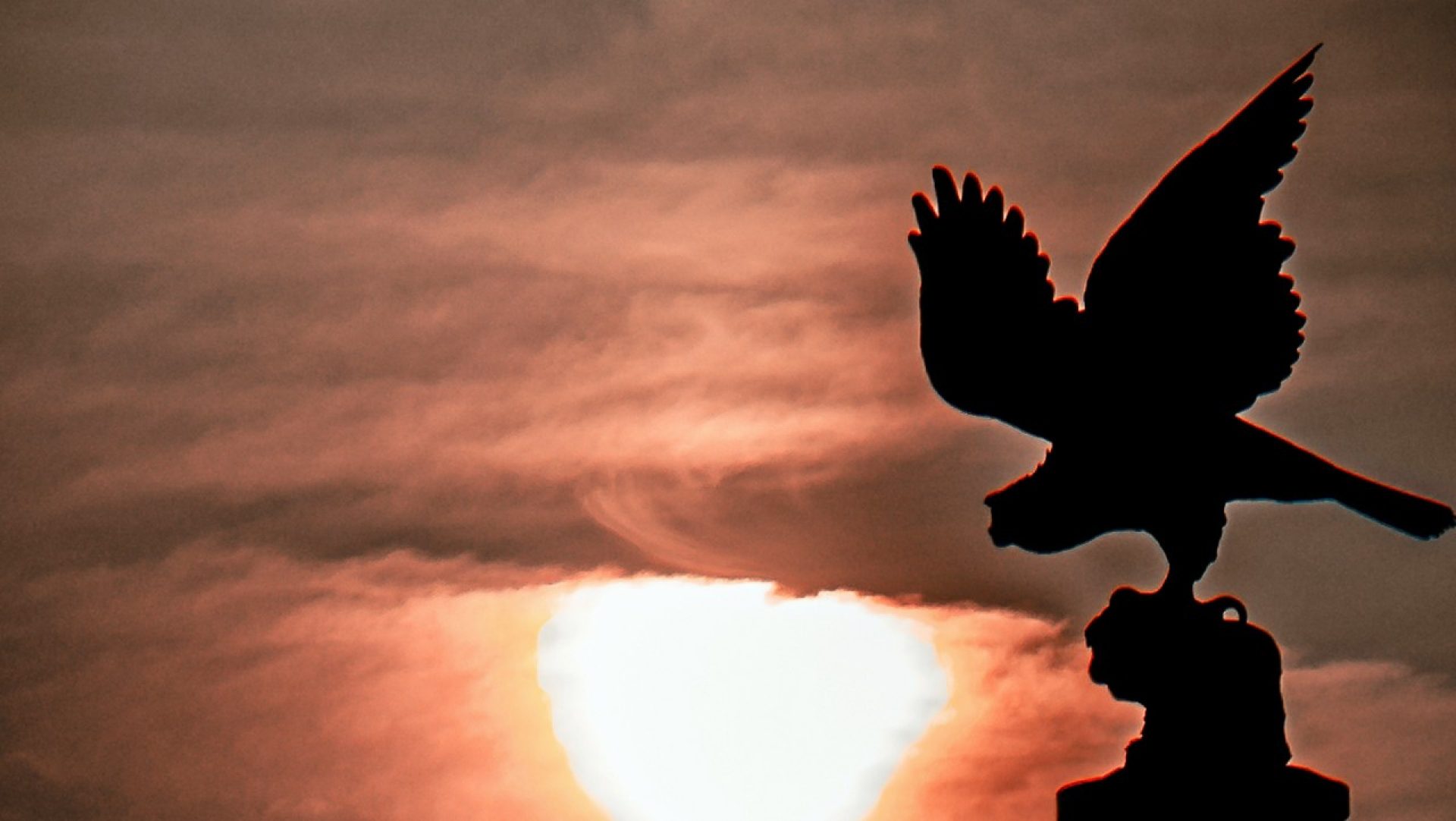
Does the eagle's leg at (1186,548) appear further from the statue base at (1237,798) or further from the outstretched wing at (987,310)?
the statue base at (1237,798)

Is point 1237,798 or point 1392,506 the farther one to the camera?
point 1392,506

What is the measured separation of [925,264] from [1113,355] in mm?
1066

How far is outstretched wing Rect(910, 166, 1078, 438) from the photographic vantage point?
28.9 feet

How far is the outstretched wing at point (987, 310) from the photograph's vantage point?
8.82 metres

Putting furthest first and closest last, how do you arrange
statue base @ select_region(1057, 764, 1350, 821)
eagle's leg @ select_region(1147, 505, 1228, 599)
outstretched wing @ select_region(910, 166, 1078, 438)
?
outstretched wing @ select_region(910, 166, 1078, 438)
eagle's leg @ select_region(1147, 505, 1228, 599)
statue base @ select_region(1057, 764, 1350, 821)

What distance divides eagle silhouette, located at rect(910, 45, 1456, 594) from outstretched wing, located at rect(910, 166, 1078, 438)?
0.01 meters

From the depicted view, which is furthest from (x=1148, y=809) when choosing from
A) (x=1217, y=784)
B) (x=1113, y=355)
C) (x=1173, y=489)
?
(x=1113, y=355)

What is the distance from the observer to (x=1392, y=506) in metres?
8.76

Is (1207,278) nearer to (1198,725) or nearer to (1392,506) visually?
(1392,506)

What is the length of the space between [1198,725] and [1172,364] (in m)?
1.72

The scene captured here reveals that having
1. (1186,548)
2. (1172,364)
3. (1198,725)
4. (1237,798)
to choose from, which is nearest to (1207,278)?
(1172,364)

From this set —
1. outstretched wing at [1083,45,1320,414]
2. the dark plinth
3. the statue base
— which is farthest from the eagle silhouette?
the statue base

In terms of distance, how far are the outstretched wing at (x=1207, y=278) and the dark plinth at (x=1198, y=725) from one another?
3.59 ft

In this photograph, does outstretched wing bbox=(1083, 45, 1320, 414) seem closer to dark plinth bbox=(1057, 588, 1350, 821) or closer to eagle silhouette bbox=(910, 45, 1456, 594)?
eagle silhouette bbox=(910, 45, 1456, 594)
